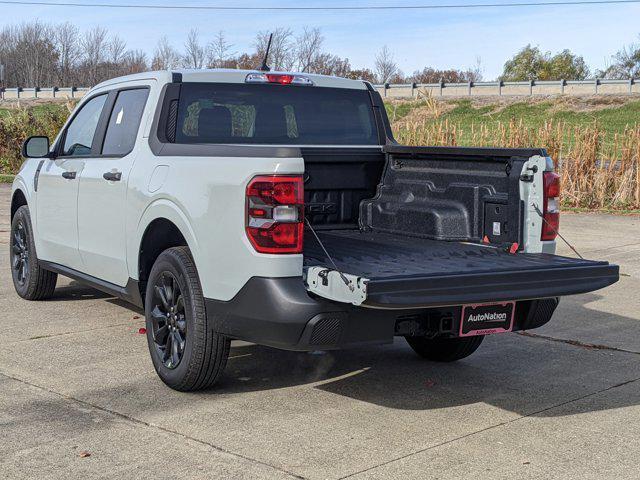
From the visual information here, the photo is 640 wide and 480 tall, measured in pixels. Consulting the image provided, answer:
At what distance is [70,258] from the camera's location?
23.9 ft

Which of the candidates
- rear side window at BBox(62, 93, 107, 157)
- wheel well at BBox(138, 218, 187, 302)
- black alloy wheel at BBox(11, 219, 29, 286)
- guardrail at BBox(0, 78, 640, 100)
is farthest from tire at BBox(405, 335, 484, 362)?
guardrail at BBox(0, 78, 640, 100)

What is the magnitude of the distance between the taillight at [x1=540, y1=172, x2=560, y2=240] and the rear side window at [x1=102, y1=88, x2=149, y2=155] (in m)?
2.62

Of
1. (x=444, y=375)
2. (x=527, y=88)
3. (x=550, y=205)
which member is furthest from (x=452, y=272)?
(x=527, y=88)

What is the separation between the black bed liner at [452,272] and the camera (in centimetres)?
454

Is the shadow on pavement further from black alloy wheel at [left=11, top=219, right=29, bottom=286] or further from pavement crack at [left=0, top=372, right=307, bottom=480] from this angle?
black alloy wheel at [left=11, top=219, right=29, bottom=286]

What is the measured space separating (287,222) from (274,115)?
6.24ft

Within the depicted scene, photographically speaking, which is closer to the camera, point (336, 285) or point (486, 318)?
point (336, 285)

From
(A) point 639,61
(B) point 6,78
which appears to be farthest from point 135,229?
(B) point 6,78

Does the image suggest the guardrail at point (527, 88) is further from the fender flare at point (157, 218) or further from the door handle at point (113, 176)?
the fender flare at point (157, 218)

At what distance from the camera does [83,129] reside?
7.34 meters

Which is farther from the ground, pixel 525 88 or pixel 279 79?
pixel 525 88

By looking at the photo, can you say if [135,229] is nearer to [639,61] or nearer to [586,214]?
[586,214]

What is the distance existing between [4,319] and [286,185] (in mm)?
3793

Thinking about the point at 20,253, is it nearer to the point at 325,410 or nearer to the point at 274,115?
the point at 274,115
